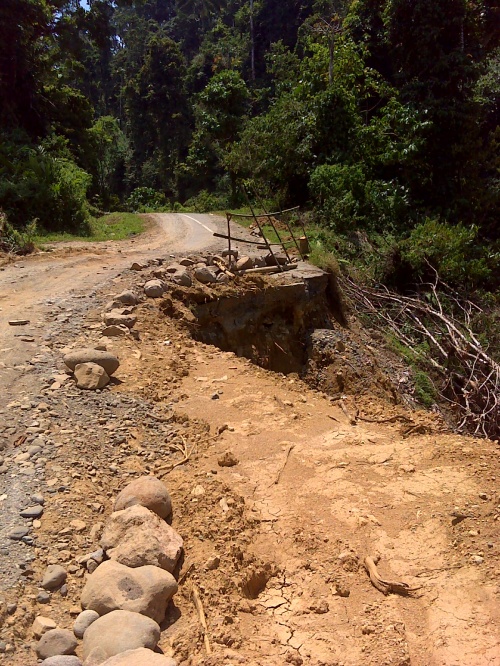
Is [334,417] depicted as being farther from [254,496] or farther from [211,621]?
[211,621]

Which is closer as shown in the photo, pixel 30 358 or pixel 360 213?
pixel 30 358

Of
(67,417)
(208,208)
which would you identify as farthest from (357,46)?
(67,417)

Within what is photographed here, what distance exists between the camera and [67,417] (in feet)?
17.6

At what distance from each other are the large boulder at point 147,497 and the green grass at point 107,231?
951cm

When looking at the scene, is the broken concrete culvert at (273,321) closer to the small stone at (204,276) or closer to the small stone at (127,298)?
the small stone at (204,276)

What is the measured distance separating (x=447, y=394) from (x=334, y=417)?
4163 mm

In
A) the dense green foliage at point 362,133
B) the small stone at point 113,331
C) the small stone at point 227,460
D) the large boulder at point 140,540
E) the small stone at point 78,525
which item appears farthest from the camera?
the dense green foliage at point 362,133

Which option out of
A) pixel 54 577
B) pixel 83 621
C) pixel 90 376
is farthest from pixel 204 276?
pixel 83 621

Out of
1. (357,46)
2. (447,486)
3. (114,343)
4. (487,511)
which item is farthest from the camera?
(357,46)

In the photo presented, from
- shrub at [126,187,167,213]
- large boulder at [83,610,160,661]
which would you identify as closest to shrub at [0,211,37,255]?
large boulder at [83,610,160,661]

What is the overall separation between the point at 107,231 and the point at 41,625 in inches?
539

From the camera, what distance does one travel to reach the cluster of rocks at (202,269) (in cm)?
892

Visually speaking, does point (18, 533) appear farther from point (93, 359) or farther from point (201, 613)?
point (93, 359)

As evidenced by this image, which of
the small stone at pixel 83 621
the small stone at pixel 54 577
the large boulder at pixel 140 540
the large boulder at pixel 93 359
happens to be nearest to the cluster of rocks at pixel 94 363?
the large boulder at pixel 93 359
